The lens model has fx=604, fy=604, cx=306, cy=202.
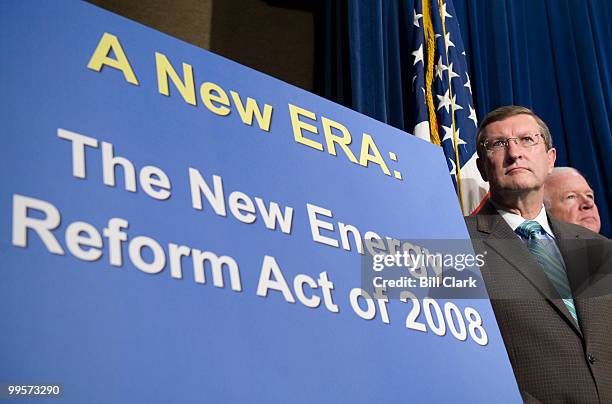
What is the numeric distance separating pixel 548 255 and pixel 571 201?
0.81 m

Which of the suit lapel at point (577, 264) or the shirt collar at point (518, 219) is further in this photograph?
the shirt collar at point (518, 219)

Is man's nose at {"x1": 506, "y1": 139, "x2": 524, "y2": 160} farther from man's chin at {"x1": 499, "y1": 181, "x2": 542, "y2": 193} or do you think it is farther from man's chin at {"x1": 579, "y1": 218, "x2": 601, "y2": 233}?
man's chin at {"x1": 579, "y1": 218, "x2": 601, "y2": 233}

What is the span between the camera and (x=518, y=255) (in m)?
1.32

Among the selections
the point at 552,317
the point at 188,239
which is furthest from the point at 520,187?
the point at 188,239

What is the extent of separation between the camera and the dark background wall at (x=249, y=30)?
204 centimetres

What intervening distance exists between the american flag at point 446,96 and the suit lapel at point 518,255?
69cm

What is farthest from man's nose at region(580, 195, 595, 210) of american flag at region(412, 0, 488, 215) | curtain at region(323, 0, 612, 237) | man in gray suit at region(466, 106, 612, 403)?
man in gray suit at region(466, 106, 612, 403)

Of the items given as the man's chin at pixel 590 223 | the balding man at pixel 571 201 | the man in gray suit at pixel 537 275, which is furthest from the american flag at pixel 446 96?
the man in gray suit at pixel 537 275

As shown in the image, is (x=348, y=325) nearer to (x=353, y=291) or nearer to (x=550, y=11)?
(x=353, y=291)

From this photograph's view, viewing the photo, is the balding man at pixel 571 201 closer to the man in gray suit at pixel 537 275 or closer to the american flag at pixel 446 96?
the american flag at pixel 446 96

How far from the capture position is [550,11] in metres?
2.78

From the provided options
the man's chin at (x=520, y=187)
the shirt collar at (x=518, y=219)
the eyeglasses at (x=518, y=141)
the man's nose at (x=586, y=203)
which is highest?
the man's nose at (x=586, y=203)

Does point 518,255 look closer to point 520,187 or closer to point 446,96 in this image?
point 520,187

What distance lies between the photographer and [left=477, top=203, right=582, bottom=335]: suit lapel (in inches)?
49.3
